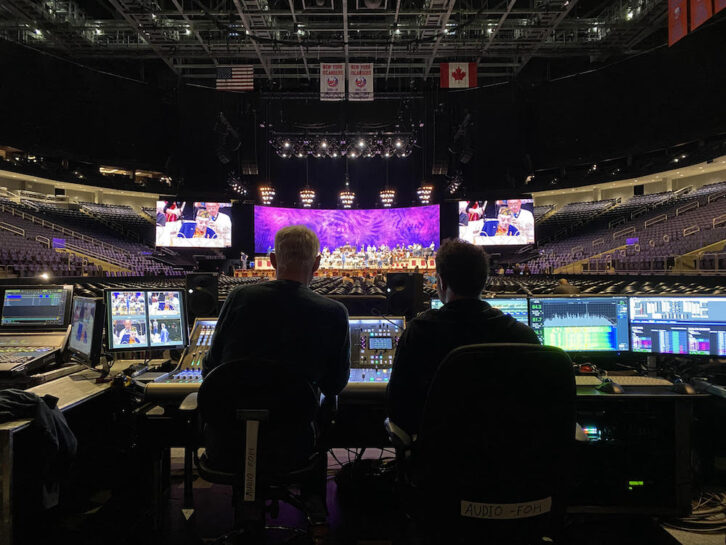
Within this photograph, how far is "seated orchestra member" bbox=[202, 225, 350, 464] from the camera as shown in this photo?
1.58m

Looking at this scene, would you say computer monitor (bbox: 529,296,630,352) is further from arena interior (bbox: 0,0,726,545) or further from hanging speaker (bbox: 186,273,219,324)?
hanging speaker (bbox: 186,273,219,324)

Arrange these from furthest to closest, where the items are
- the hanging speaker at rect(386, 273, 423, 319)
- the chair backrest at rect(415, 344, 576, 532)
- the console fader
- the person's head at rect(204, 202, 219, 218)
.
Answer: the person's head at rect(204, 202, 219, 218) < the hanging speaker at rect(386, 273, 423, 319) < the console fader < the chair backrest at rect(415, 344, 576, 532)

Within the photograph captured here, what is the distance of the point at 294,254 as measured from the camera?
1.78 metres

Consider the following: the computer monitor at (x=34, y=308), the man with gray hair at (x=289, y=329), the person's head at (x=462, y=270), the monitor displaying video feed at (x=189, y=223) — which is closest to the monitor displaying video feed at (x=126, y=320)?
the computer monitor at (x=34, y=308)

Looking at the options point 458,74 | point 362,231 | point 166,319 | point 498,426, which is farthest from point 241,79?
point 498,426

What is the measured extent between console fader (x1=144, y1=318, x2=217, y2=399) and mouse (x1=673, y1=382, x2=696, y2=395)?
103 inches

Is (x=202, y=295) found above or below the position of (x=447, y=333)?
above

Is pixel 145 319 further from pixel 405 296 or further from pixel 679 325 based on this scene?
pixel 679 325

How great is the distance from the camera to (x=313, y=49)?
38.2ft

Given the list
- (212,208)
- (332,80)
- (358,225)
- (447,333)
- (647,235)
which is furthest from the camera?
(358,225)

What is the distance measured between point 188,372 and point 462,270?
1.74 metres

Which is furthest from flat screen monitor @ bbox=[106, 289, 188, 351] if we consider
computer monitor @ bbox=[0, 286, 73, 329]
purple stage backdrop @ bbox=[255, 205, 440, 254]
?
purple stage backdrop @ bbox=[255, 205, 440, 254]

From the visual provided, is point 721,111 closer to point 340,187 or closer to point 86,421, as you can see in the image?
point 340,187

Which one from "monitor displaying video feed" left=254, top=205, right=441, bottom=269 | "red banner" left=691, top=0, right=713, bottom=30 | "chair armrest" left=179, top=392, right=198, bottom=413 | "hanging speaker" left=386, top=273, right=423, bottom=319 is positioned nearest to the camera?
"chair armrest" left=179, top=392, right=198, bottom=413
